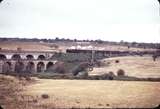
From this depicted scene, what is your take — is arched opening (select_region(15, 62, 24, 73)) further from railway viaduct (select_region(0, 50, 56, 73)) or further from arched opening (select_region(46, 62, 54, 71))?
arched opening (select_region(46, 62, 54, 71))

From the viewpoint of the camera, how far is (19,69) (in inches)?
1367

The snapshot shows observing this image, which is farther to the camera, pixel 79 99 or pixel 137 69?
pixel 137 69

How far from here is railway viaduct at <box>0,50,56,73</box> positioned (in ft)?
116

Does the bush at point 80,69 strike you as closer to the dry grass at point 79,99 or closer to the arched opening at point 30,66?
the arched opening at point 30,66

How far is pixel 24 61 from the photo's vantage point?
3781cm

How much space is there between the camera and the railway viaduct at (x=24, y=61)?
35228 mm

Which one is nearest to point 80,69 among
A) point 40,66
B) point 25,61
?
point 25,61

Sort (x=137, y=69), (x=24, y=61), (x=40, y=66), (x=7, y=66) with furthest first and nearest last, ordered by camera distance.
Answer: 1. (x=40, y=66)
2. (x=24, y=61)
3. (x=7, y=66)
4. (x=137, y=69)

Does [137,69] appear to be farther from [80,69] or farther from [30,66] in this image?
[30,66]

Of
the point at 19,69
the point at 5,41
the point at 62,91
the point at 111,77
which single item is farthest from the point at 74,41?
the point at 62,91

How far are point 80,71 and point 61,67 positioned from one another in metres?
4.37

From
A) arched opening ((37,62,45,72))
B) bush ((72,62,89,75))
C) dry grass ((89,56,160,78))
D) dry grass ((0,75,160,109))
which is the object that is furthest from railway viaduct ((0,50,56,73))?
dry grass ((0,75,160,109))

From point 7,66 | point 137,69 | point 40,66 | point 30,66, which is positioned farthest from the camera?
point 40,66

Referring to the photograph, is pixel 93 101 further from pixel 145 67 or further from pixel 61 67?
pixel 61 67
